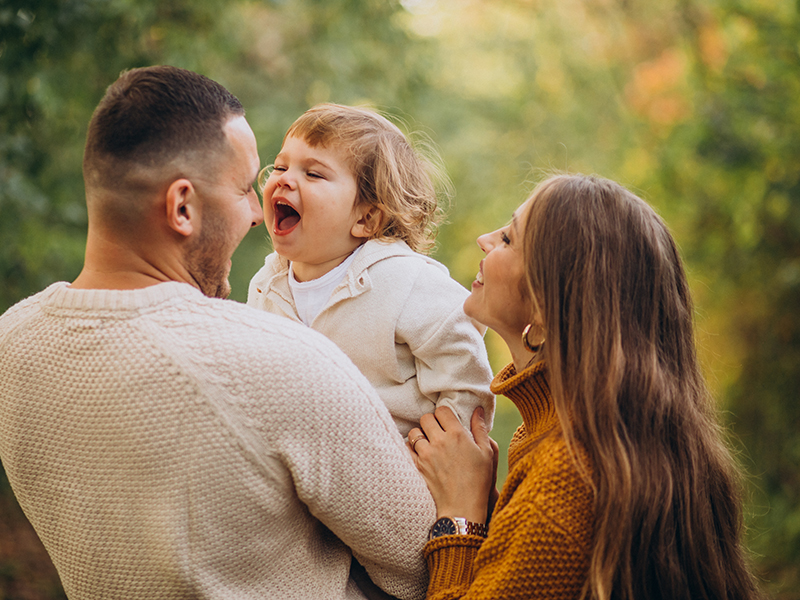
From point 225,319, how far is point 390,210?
33.1 inches

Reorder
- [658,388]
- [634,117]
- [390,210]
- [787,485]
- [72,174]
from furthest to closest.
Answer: [634,117], [787,485], [72,174], [390,210], [658,388]

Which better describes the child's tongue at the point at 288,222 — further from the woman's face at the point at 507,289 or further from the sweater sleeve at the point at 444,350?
the woman's face at the point at 507,289

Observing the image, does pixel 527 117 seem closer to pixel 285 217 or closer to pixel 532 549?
pixel 285 217

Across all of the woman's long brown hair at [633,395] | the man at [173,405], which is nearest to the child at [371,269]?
the woman's long brown hair at [633,395]

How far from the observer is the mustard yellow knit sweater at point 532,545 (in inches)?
60.9

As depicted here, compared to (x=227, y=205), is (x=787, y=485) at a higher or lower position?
lower

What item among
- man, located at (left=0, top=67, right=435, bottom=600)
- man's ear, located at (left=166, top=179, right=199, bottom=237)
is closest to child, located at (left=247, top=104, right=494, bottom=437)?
man, located at (left=0, top=67, right=435, bottom=600)

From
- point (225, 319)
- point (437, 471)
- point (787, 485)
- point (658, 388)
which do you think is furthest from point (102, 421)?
point (787, 485)

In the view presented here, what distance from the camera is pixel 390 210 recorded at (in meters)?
2.15

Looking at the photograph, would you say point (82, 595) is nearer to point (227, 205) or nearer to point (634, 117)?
point (227, 205)

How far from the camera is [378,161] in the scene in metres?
2.18

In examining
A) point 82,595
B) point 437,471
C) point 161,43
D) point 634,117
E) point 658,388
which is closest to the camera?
point 82,595

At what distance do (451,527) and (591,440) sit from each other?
38 cm

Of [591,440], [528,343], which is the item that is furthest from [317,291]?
[591,440]
